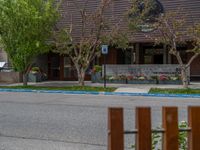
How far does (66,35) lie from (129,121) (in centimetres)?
1418

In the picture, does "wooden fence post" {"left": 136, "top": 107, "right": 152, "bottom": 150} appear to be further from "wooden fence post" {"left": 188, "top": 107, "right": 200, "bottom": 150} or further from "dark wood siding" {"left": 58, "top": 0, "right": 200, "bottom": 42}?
"dark wood siding" {"left": 58, "top": 0, "right": 200, "bottom": 42}

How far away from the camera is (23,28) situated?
23.7m

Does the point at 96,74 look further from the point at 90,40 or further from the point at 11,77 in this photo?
the point at 11,77

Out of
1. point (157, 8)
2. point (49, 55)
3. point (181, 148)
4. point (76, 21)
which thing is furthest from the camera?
point (49, 55)

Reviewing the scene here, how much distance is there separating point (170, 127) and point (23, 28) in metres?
21.3

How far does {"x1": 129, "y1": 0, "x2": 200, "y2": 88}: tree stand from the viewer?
2033 cm

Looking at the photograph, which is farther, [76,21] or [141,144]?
[76,21]

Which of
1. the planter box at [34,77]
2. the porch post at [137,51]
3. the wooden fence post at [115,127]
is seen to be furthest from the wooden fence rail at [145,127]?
the porch post at [137,51]

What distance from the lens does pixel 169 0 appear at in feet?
91.6

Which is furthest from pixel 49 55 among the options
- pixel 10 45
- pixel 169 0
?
pixel 169 0

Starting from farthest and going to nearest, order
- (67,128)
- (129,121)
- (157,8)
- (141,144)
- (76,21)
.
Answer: (76,21) < (157,8) < (129,121) < (67,128) < (141,144)

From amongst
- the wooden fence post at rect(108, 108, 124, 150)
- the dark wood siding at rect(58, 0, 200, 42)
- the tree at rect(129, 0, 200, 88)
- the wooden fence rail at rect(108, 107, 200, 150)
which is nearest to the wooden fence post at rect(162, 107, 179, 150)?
the wooden fence rail at rect(108, 107, 200, 150)

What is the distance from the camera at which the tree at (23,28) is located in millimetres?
23500

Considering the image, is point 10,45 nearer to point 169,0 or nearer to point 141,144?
point 169,0
